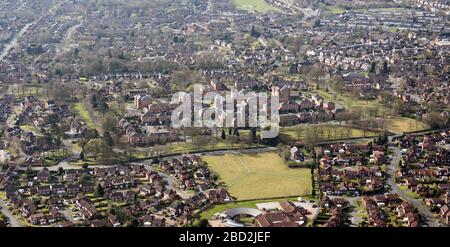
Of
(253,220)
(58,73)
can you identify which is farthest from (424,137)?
(58,73)

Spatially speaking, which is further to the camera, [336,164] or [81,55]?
[81,55]

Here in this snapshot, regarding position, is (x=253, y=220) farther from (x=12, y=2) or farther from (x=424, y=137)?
(x=12, y=2)

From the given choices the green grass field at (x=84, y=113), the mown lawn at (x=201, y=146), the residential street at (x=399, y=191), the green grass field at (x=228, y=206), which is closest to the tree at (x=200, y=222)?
the green grass field at (x=228, y=206)

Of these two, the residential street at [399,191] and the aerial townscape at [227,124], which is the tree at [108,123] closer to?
the aerial townscape at [227,124]

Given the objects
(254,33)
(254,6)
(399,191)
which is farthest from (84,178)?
(254,6)

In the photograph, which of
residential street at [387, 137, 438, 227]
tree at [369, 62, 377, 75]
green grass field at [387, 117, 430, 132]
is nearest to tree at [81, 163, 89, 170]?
residential street at [387, 137, 438, 227]

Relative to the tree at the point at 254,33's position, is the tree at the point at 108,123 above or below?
below
